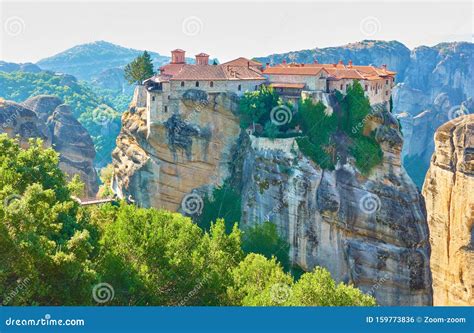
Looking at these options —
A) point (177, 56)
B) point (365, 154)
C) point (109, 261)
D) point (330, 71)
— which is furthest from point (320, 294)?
point (177, 56)

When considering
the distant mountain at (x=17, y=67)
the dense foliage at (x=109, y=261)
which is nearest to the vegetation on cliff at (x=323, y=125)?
the dense foliage at (x=109, y=261)

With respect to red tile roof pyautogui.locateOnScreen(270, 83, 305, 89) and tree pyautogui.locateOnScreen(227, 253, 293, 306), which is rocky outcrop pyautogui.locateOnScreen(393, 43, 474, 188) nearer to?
red tile roof pyautogui.locateOnScreen(270, 83, 305, 89)

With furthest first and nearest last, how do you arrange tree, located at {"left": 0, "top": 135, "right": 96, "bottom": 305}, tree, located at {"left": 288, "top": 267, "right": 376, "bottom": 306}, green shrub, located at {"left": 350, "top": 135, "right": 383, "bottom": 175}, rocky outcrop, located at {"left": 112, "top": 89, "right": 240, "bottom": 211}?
rocky outcrop, located at {"left": 112, "top": 89, "right": 240, "bottom": 211} → green shrub, located at {"left": 350, "top": 135, "right": 383, "bottom": 175} → tree, located at {"left": 288, "top": 267, "right": 376, "bottom": 306} → tree, located at {"left": 0, "top": 135, "right": 96, "bottom": 305}

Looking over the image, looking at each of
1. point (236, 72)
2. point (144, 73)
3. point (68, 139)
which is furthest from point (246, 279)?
point (68, 139)

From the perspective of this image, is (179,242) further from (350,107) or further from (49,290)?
(350,107)

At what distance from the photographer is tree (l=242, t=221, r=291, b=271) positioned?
131 ft

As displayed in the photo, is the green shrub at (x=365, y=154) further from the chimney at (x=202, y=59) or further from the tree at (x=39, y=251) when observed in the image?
the tree at (x=39, y=251)

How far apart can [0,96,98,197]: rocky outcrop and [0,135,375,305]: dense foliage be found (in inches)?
1034

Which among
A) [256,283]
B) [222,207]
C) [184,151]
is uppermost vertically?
[184,151]

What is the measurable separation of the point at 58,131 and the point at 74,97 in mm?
57516

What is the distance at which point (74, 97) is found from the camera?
11975cm

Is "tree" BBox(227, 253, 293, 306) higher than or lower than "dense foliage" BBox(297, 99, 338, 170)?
lower

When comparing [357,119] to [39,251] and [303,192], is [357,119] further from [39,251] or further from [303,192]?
[39,251]

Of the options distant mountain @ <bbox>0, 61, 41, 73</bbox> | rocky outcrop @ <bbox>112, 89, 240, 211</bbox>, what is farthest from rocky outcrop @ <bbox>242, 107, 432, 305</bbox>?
distant mountain @ <bbox>0, 61, 41, 73</bbox>
